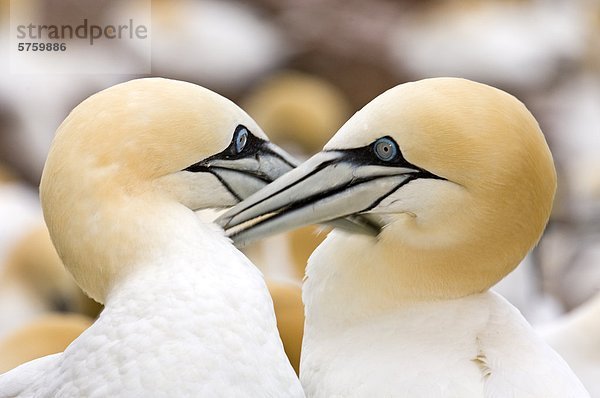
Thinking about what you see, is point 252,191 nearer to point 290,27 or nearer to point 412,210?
point 412,210

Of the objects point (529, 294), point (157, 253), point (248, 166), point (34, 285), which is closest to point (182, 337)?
point (157, 253)

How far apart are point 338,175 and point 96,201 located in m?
0.57

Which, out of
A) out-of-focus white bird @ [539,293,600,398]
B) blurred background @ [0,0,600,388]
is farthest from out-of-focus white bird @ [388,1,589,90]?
out-of-focus white bird @ [539,293,600,398]

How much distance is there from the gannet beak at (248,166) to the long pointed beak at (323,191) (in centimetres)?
3

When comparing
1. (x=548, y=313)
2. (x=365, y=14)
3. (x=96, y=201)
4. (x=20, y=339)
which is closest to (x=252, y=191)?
(x=96, y=201)

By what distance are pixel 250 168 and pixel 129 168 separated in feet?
0.95

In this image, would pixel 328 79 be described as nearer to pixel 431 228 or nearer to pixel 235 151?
pixel 431 228

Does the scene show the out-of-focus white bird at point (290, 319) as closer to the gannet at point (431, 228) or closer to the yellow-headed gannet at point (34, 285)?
the gannet at point (431, 228)

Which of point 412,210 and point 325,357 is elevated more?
point 412,210

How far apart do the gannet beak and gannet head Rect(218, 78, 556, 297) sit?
0.03 m

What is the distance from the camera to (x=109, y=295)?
2555 millimetres

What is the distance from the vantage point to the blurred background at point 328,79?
5.95 meters

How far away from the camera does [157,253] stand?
2529 millimetres

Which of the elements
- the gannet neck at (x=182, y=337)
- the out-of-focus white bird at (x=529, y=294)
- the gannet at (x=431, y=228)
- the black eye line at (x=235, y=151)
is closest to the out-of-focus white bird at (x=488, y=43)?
the out-of-focus white bird at (x=529, y=294)
